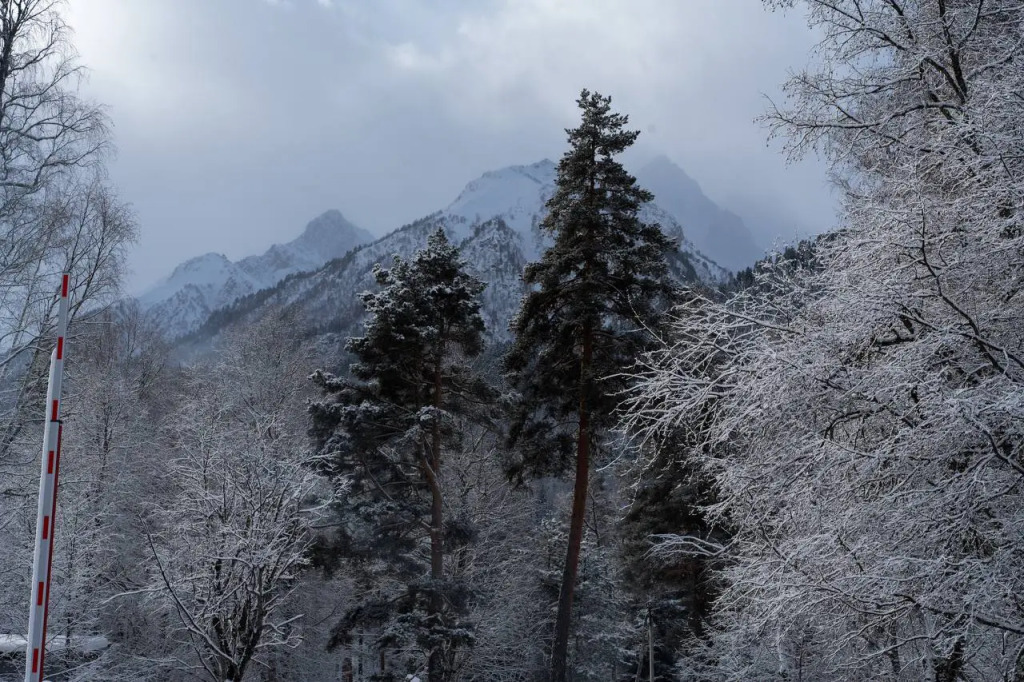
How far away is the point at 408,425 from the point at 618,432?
631 centimetres

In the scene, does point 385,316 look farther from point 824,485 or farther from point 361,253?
point 361,253

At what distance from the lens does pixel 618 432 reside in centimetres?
1156

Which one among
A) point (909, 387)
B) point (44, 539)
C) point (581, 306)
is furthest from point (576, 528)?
point (44, 539)

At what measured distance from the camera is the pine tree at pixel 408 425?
15711 millimetres

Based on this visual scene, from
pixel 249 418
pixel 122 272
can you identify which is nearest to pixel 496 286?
pixel 249 418

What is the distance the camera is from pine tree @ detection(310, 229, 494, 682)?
1571 centimetres

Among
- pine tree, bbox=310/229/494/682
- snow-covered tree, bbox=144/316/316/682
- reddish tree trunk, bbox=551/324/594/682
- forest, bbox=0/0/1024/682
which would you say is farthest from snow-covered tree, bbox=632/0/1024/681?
pine tree, bbox=310/229/494/682

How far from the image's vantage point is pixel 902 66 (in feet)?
19.6

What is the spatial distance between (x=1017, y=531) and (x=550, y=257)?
11.9 meters

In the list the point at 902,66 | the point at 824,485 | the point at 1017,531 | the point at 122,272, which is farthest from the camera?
the point at 122,272

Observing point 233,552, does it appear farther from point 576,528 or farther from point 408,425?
point 576,528

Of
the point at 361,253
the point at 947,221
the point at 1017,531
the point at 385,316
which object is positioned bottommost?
→ the point at 1017,531

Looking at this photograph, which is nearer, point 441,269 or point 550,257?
point 550,257

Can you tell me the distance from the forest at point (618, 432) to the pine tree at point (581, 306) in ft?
0.21
